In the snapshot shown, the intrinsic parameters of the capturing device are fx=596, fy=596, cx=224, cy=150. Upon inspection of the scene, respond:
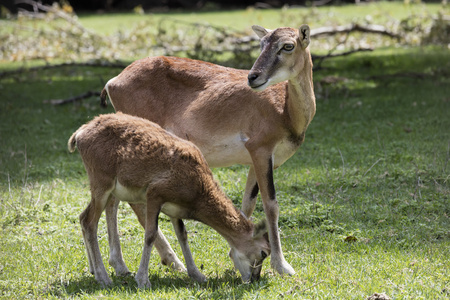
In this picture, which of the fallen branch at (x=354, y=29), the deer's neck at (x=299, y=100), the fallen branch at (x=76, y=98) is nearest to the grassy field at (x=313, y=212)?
the fallen branch at (x=76, y=98)

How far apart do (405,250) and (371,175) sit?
2234 millimetres

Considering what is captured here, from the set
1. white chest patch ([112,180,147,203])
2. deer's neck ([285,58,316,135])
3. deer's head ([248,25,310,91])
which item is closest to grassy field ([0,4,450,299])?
white chest patch ([112,180,147,203])

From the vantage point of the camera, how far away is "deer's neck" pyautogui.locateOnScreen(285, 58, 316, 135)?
5.27m

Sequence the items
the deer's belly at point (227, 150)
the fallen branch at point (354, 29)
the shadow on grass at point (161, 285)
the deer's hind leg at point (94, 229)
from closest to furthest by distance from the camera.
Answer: the shadow on grass at point (161, 285), the deer's hind leg at point (94, 229), the deer's belly at point (227, 150), the fallen branch at point (354, 29)

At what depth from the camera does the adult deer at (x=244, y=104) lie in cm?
508

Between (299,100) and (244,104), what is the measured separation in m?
0.59

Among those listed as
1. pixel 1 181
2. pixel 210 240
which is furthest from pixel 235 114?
pixel 1 181


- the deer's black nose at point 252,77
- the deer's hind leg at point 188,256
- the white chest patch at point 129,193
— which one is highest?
the deer's black nose at point 252,77

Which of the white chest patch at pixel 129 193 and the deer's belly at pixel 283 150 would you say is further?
the deer's belly at pixel 283 150

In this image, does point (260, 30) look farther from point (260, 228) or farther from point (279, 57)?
point (260, 228)

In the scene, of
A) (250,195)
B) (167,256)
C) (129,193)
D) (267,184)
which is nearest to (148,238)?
(129,193)

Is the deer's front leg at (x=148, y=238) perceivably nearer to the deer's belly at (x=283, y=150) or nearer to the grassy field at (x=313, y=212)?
the grassy field at (x=313, y=212)

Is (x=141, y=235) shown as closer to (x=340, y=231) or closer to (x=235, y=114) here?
(x=235, y=114)

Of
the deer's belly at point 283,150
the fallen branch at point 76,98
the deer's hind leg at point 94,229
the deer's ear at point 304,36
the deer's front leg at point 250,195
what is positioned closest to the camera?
the deer's hind leg at point 94,229
